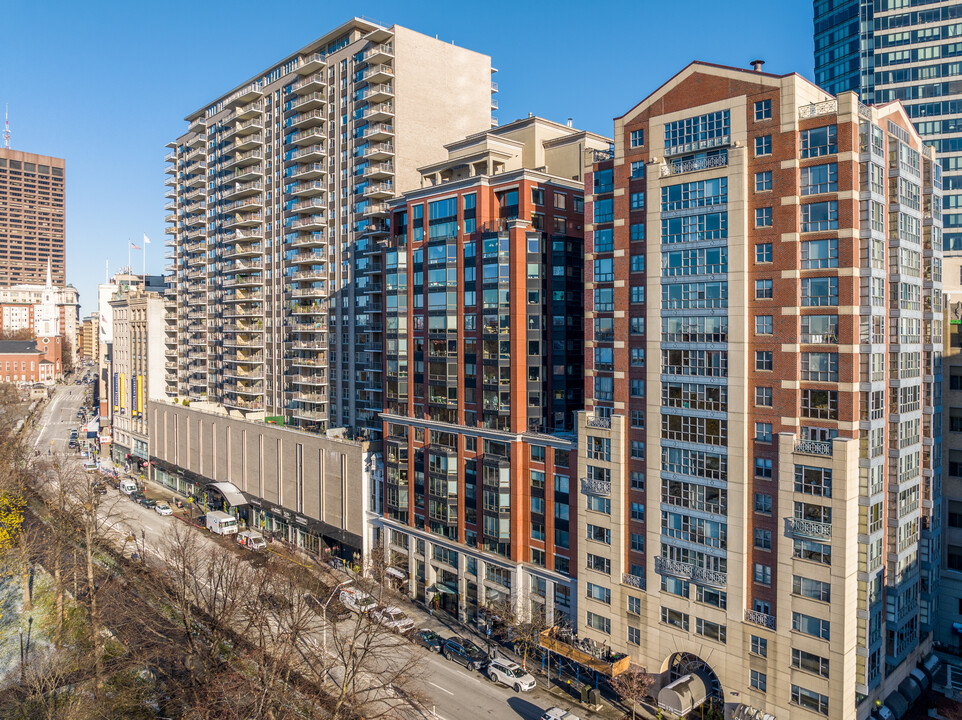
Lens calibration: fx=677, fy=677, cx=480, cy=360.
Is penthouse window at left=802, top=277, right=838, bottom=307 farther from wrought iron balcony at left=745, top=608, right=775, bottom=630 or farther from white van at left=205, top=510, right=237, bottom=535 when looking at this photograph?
white van at left=205, top=510, right=237, bottom=535

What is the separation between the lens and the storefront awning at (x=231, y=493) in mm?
102062

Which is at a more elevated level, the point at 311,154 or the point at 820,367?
the point at 311,154

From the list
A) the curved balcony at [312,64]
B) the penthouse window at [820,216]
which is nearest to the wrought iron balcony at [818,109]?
the penthouse window at [820,216]

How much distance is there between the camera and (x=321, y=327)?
9688 centimetres

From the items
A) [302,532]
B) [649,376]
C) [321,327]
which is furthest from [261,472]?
[649,376]

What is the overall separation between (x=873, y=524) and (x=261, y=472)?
80.0m

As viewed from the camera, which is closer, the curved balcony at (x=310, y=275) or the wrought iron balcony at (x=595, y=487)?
the wrought iron balcony at (x=595, y=487)

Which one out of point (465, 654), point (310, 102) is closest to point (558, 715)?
point (465, 654)

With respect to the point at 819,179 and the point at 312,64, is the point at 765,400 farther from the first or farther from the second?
the point at 312,64

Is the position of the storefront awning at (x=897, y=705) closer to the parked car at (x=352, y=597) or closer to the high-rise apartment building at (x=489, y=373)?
the high-rise apartment building at (x=489, y=373)

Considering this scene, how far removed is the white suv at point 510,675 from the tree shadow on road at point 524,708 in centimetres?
110

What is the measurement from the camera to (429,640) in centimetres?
6334

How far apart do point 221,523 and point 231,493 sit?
27.0 feet

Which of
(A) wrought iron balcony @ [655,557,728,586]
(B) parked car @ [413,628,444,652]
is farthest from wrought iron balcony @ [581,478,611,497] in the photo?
(B) parked car @ [413,628,444,652]
